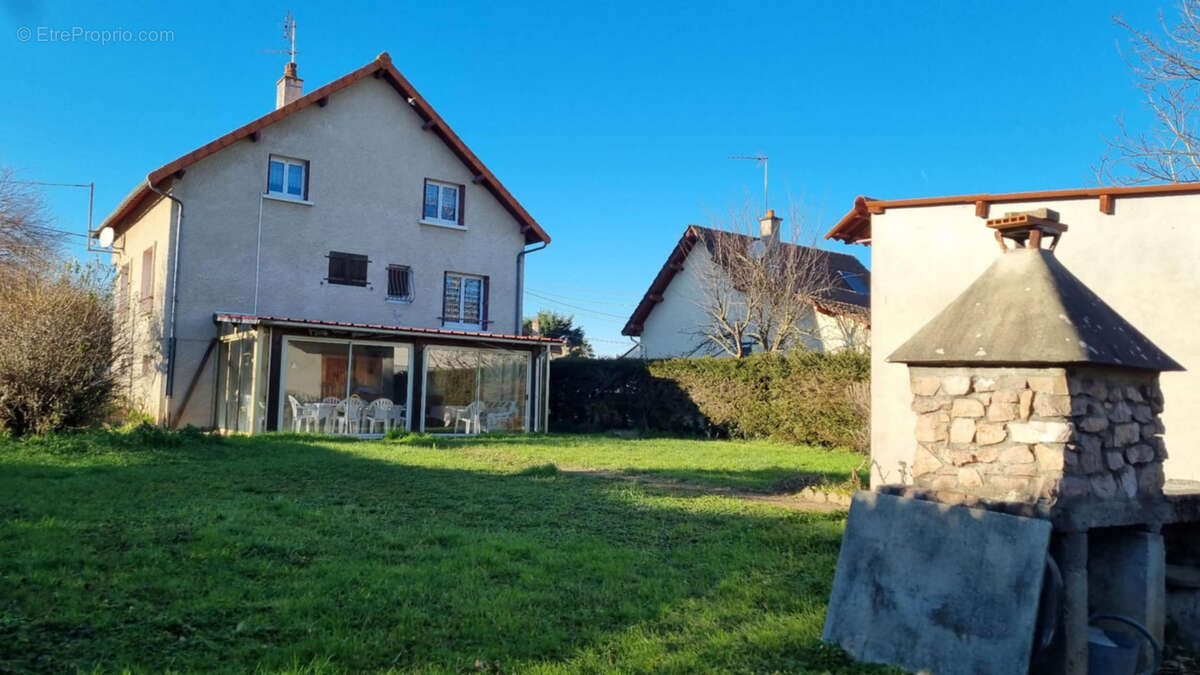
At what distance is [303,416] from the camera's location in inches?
732

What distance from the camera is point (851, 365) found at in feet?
59.8

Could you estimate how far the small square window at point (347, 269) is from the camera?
21406 millimetres

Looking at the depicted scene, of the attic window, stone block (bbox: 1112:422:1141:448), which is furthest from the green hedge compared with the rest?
stone block (bbox: 1112:422:1141:448)

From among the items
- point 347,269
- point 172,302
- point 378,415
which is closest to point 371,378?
point 378,415

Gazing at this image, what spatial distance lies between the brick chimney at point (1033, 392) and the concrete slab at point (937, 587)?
0.24 meters

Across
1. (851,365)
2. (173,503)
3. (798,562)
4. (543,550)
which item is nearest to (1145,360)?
(798,562)

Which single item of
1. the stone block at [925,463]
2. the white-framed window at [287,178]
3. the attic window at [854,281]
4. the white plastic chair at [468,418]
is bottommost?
the white plastic chair at [468,418]

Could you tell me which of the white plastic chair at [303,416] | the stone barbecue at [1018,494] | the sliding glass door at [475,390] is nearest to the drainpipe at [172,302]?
the white plastic chair at [303,416]

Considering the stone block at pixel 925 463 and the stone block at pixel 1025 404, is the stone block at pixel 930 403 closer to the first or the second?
the stone block at pixel 925 463

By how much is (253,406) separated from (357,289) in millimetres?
4821

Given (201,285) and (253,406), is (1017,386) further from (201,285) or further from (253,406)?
(201,285)

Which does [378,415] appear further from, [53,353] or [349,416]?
[53,353]

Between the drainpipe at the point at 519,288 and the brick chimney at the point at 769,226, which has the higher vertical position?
the brick chimney at the point at 769,226

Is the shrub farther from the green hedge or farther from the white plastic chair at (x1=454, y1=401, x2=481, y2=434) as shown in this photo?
the green hedge
